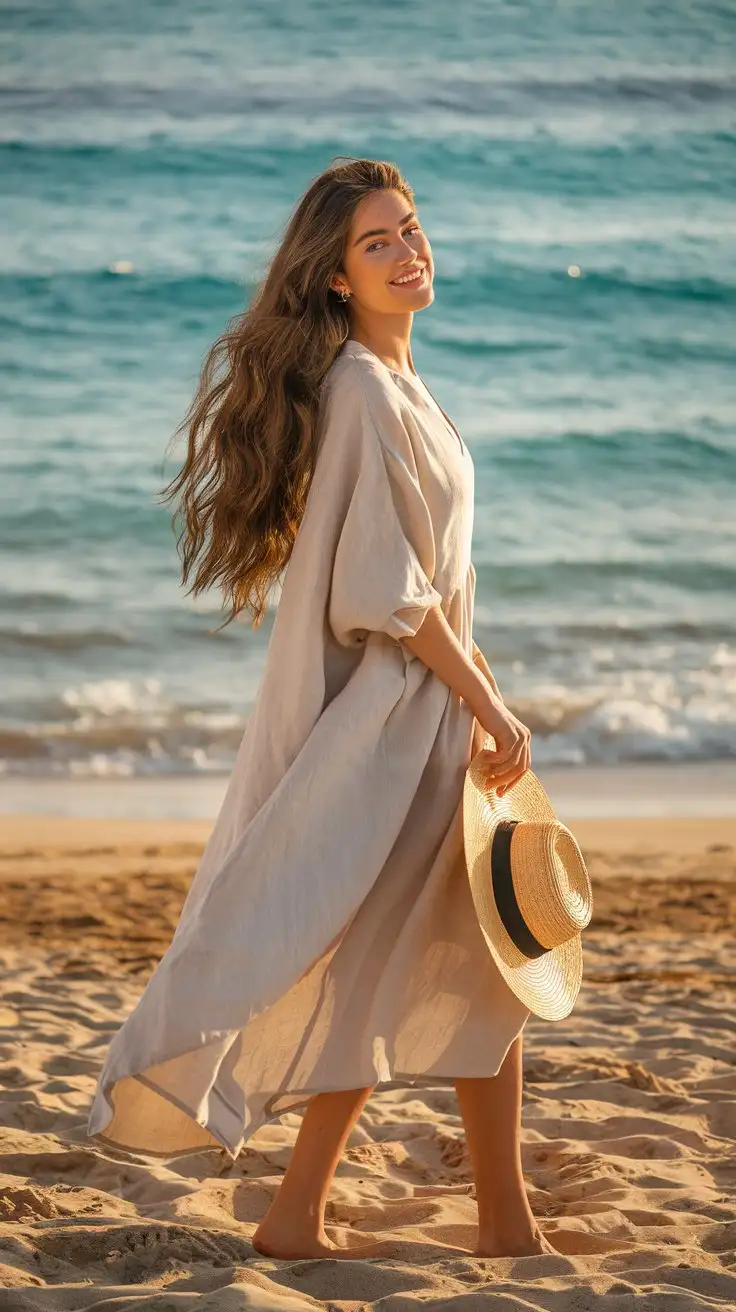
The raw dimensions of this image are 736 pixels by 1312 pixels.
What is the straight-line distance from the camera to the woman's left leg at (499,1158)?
2.52m

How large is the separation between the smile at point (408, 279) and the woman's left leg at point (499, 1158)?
50.7 inches

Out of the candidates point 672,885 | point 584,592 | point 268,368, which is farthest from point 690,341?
point 268,368

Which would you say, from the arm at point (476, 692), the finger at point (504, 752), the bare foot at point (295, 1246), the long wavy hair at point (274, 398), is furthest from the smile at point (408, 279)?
the bare foot at point (295, 1246)

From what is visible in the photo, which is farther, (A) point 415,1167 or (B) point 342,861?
(A) point 415,1167

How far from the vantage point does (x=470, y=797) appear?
2471mm

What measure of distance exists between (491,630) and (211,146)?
25.4 feet

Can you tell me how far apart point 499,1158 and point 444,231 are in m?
15.3

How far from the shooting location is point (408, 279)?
2.62 m

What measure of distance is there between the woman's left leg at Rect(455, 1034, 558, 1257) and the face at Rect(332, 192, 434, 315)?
127 centimetres

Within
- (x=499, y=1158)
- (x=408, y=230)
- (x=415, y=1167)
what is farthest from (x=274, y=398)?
(x=415, y=1167)

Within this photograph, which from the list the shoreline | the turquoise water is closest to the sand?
the shoreline

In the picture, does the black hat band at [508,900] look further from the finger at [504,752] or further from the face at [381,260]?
the face at [381,260]

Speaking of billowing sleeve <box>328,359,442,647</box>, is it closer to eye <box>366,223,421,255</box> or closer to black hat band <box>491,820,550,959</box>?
eye <box>366,223,421,255</box>

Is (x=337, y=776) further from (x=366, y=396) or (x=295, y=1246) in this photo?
(x=295, y=1246)
